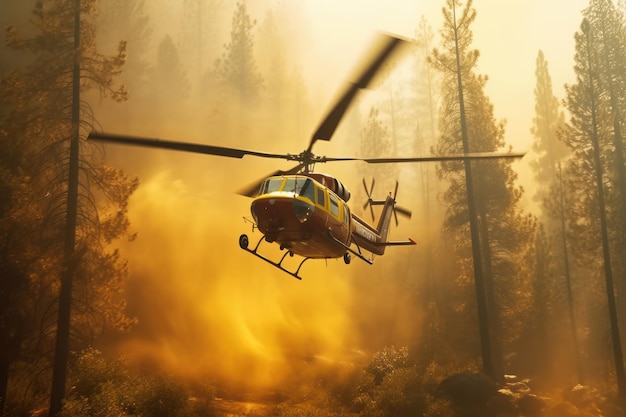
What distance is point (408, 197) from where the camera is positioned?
178 feet

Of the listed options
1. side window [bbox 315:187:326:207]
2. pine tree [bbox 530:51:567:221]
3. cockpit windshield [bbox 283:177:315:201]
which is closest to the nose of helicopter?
cockpit windshield [bbox 283:177:315:201]

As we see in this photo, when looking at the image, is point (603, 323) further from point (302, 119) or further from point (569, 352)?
point (302, 119)

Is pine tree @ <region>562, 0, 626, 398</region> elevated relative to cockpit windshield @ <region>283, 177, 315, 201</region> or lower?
elevated

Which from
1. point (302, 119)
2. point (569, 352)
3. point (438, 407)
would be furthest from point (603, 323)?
point (302, 119)

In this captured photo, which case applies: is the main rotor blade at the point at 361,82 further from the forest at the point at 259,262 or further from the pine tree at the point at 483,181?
the pine tree at the point at 483,181

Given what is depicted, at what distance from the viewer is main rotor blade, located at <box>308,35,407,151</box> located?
21.1 feet

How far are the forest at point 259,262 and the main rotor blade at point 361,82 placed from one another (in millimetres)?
207

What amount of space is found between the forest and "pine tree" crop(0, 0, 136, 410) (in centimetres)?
7

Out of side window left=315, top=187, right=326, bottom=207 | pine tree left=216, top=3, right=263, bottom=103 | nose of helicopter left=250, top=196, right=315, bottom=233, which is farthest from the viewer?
pine tree left=216, top=3, right=263, bottom=103

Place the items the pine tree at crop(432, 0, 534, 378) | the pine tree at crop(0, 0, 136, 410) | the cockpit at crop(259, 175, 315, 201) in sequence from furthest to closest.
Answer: the pine tree at crop(432, 0, 534, 378) → the pine tree at crop(0, 0, 136, 410) → the cockpit at crop(259, 175, 315, 201)

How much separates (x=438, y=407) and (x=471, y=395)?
1976mm

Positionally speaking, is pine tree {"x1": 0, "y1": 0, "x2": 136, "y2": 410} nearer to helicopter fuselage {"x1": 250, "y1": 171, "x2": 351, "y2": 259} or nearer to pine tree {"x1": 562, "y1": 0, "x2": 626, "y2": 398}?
helicopter fuselage {"x1": 250, "y1": 171, "x2": 351, "y2": 259}

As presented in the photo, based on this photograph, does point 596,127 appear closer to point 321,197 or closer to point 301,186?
point 321,197

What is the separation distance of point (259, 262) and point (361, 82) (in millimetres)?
26396
